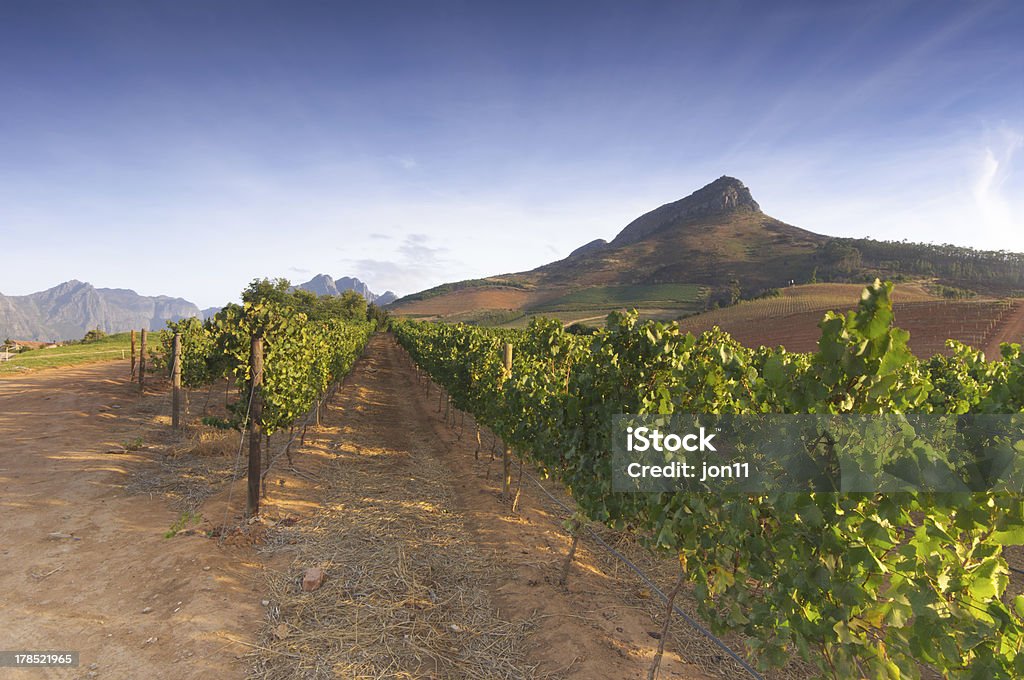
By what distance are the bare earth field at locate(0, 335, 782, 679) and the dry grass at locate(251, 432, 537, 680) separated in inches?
1.0

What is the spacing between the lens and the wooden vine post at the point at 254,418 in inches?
334

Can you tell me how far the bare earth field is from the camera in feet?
17.7

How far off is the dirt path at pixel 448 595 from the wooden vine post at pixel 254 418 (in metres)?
1.16

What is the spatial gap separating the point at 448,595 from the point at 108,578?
16.6 feet

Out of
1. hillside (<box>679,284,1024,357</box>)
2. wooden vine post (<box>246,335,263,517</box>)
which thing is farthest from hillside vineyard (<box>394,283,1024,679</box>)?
hillside (<box>679,284,1024,357</box>)

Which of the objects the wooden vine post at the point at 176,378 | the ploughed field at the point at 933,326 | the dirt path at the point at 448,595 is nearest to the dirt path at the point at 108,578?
the dirt path at the point at 448,595

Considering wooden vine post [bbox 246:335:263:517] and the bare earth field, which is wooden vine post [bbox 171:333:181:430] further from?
wooden vine post [bbox 246:335:263:517]

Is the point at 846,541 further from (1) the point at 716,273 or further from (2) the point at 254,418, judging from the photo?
(1) the point at 716,273

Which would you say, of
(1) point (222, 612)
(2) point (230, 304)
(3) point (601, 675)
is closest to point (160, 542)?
(1) point (222, 612)

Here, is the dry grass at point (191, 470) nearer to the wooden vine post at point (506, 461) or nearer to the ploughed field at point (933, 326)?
the wooden vine post at point (506, 461)

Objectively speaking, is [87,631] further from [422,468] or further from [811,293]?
[811,293]

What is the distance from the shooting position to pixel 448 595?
677cm

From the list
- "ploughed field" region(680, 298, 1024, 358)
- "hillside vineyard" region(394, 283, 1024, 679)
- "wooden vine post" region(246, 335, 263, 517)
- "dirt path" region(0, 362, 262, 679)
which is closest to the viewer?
"hillside vineyard" region(394, 283, 1024, 679)

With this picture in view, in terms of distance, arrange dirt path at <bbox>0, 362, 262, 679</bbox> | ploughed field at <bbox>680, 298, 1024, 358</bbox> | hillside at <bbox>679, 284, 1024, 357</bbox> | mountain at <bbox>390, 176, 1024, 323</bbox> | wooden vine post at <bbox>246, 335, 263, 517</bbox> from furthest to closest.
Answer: mountain at <bbox>390, 176, 1024, 323</bbox>
hillside at <bbox>679, 284, 1024, 357</bbox>
ploughed field at <bbox>680, 298, 1024, 358</bbox>
wooden vine post at <bbox>246, 335, 263, 517</bbox>
dirt path at <bbox>0, 362, 262, 679</bbox>
